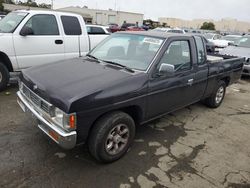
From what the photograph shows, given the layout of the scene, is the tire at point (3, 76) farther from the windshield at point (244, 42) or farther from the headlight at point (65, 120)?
the windshield at point (244, 42)

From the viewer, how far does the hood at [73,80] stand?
275 centimetres

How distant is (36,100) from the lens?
317 centimetres

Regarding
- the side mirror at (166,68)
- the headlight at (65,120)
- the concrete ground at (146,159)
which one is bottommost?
the concrete ground at (146,159)

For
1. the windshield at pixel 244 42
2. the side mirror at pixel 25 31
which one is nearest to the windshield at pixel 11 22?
the side mirror at pixel 25 31

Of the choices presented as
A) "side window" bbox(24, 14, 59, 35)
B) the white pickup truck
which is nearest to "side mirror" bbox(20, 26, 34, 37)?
the white pickup truck

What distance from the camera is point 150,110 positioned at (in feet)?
11.9

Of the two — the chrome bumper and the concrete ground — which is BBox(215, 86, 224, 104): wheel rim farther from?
the chrome bumper

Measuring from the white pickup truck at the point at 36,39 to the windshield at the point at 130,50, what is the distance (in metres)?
2.25

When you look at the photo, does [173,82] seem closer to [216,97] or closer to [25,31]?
[216,97]

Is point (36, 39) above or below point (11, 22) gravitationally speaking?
below

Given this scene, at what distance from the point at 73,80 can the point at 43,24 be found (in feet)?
12.2

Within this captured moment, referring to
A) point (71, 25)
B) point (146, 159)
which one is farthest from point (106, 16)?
point (146, 159)

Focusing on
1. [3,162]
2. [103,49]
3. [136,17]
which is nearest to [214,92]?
[103,49]

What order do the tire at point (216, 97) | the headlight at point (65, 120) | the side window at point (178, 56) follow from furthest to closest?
the tire at point (216, 97) < the side window at point (178, 56) < the headlight at point (65, 120)
